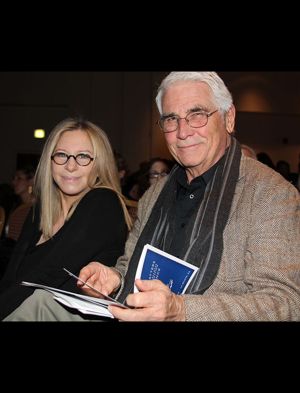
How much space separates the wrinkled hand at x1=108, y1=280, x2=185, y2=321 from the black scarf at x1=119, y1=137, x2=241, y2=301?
341mm

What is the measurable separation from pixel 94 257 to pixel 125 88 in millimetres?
7950

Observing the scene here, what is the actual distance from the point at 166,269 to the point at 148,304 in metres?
0.38

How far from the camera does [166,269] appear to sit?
1898mm

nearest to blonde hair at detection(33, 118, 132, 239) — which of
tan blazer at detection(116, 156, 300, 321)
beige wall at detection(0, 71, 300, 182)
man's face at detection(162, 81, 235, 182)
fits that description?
man's face at detection(162, 81, 235, 182)

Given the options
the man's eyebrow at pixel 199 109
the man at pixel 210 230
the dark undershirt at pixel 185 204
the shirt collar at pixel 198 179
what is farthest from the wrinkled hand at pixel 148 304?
the man's eyebrow at pixel 199 109

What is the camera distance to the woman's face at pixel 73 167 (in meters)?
2.96

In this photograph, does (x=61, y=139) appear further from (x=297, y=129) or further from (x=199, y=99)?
(x=297, y=129)

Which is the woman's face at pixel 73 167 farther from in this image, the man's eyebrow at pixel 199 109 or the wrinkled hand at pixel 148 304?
the wrinkled hand at pixel 148 304

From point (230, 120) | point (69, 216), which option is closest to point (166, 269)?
point (230, 120)

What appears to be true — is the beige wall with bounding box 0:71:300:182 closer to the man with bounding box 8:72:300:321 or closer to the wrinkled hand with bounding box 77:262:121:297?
the man with bounding box 8:72:300:321

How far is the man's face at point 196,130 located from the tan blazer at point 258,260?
222 mm

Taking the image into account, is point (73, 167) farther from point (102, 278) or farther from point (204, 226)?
point (204, 226)

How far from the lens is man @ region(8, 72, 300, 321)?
167 cm
